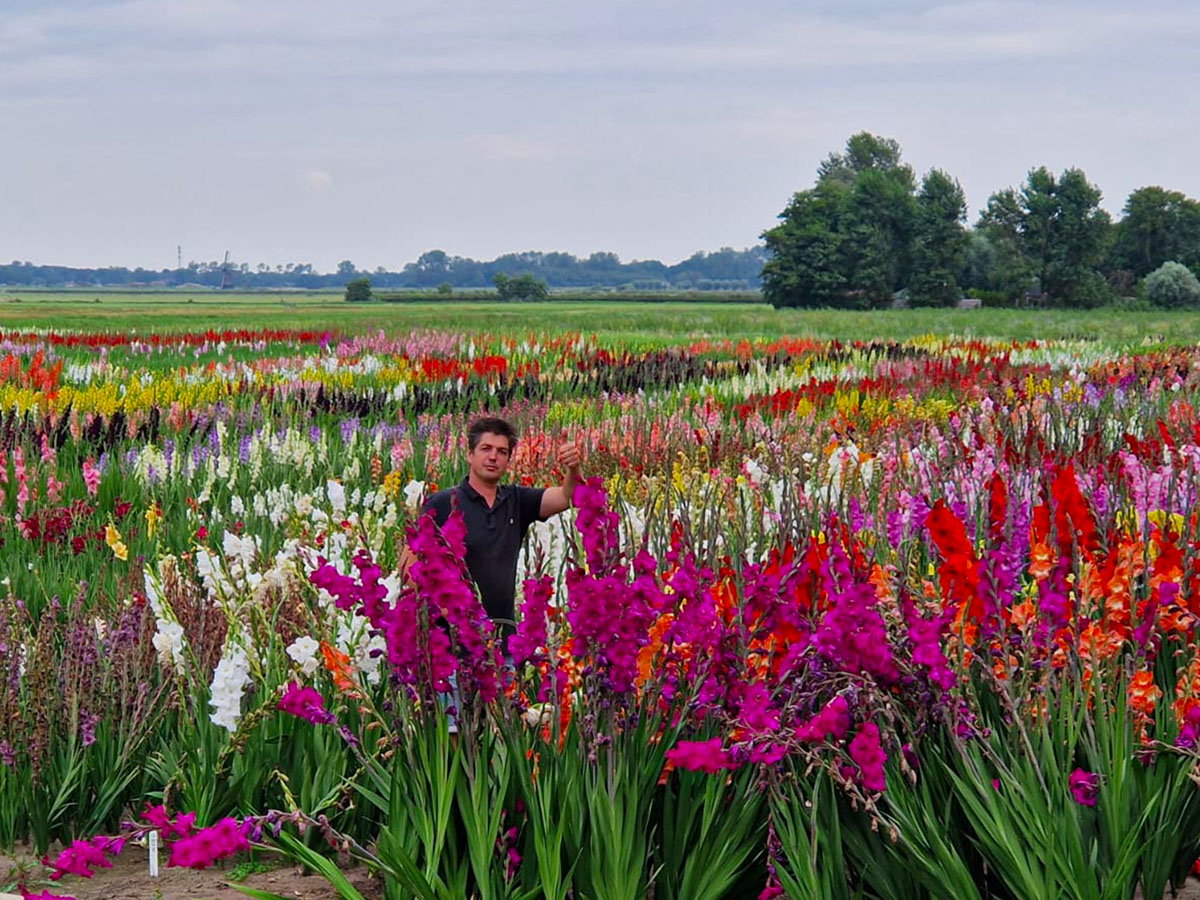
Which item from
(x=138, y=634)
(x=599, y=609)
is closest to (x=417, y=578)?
(x=599, y=609)

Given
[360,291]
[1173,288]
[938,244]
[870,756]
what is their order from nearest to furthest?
1. [870,756]
2. [1173,288]
3. [938,244]
4. [360,291]

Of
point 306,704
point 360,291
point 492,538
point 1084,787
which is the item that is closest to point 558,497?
point 492,538

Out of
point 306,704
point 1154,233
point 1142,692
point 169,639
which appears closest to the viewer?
point 306,704

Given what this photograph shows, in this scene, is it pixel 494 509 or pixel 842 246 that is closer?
pixel 494 509

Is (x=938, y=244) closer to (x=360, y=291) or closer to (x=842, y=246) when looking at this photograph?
(x=842, y=246)

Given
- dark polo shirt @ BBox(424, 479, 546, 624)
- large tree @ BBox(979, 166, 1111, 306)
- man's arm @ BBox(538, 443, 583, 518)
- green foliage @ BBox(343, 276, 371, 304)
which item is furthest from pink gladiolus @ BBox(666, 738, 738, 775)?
green foliage @ BBox(343, 276, 371, 304)

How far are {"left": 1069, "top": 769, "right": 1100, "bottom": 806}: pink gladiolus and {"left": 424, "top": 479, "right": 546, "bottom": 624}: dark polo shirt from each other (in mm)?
2210

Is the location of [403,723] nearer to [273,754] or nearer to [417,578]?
[417,578]

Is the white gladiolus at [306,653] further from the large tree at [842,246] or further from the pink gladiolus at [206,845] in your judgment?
the large tree at [842,246]

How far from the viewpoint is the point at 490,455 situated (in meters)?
5.23

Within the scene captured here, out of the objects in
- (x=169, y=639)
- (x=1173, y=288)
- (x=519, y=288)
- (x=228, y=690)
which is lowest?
(x=228, y=690)

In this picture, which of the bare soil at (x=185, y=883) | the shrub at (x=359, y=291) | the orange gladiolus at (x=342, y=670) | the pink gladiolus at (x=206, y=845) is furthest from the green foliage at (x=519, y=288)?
the pink gladiolus at (x=206, y=845)

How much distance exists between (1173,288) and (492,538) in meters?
92.4

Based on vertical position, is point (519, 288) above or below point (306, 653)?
above
